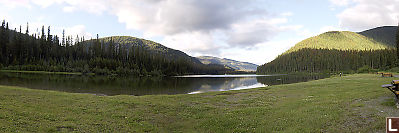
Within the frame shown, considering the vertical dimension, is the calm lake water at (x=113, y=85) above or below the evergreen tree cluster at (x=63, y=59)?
below

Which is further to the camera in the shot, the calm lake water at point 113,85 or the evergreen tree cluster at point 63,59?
the evergreen tree cluster at point 63,59

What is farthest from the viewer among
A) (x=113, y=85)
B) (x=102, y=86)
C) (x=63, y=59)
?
(x=63, y=59)

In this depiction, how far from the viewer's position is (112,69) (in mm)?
150625

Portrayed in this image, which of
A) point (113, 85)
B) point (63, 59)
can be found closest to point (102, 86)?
point (113, 85)

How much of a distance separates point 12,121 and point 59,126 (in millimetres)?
2775

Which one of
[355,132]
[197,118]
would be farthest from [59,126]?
[355,132]

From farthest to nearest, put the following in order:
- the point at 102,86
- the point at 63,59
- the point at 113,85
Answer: the point at 63,59 → the point at 113,85 → the point at 102,86

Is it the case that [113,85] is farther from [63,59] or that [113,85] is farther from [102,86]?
[63,59]

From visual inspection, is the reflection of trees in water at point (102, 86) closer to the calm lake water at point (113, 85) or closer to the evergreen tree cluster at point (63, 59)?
the calm lake water at point (113, 85)

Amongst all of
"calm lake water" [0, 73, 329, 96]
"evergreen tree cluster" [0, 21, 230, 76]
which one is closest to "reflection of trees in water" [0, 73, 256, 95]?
"calm lake water" [0, 73, 329, 96]

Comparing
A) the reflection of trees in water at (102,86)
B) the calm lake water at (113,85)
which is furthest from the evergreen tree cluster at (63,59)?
the reflection of trees in water at (102,86)

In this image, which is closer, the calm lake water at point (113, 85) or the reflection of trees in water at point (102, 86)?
the reflection of trees in water at point (102, 86)

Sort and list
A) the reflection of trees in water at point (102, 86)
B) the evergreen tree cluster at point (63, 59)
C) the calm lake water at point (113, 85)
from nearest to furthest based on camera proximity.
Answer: the reflection of trees in water at point (102, 86) < the calm lake water at point (113, 85) < the evergreen tree cluster at point (63, 59)

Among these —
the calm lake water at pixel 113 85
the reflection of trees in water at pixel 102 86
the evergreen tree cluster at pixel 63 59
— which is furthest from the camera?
the evergreen tree cluster at pixel 63 59
